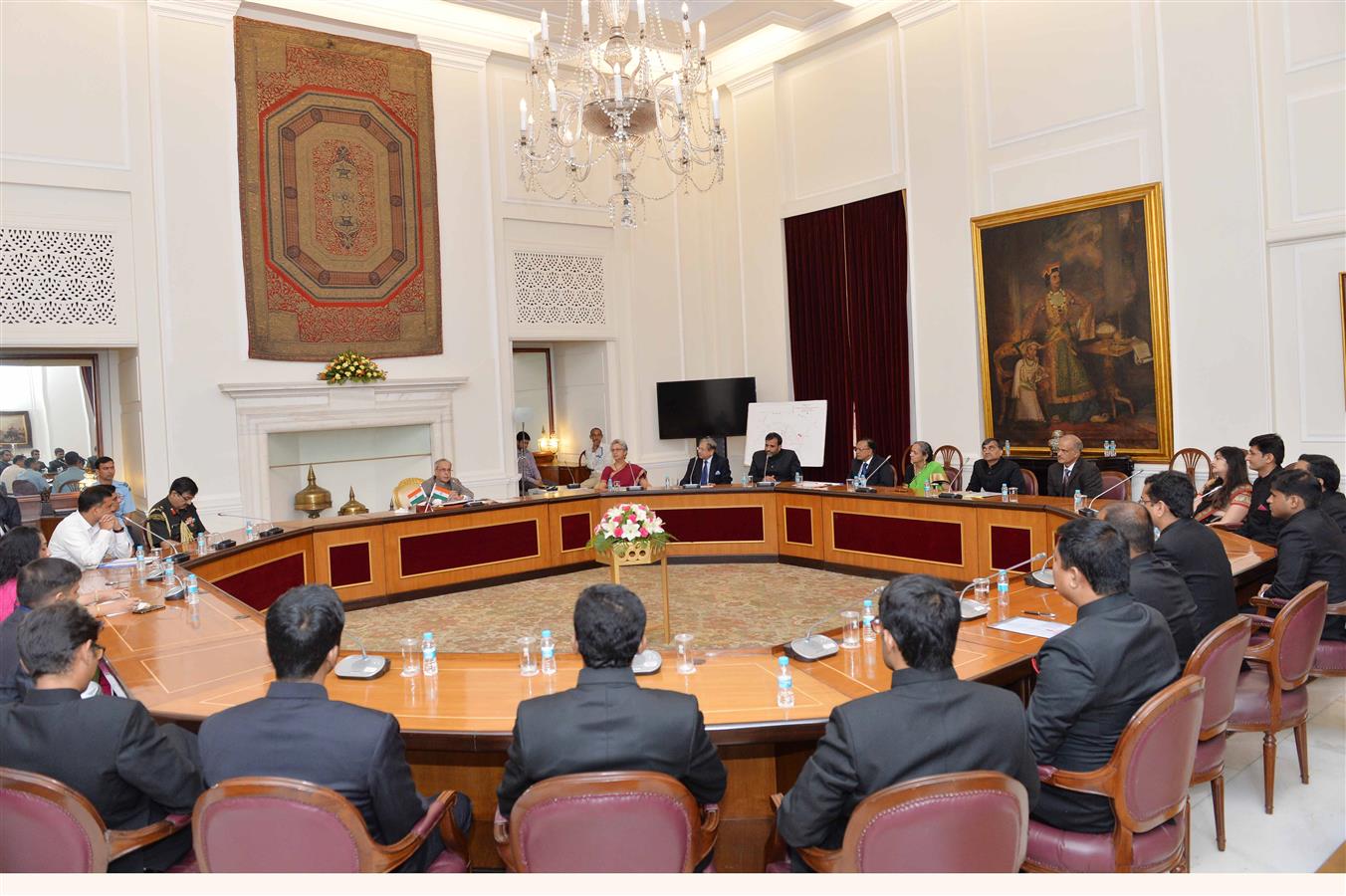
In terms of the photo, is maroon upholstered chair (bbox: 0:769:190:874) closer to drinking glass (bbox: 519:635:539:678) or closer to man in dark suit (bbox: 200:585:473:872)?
man in dark suit (bbox: 200:585:473:872)

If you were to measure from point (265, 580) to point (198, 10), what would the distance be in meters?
5.00

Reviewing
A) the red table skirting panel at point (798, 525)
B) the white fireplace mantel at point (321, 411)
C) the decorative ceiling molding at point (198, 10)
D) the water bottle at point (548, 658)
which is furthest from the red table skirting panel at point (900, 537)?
the decorative ceiling molding at point (198, 10)

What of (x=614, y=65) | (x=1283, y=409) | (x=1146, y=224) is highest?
(x=614, y=65)

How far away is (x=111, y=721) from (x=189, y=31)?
7.50 meters

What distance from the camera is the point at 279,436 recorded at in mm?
8875

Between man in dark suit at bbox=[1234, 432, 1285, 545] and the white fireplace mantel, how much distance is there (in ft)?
21.8

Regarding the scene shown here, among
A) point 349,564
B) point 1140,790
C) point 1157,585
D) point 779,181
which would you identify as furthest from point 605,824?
point 779,181

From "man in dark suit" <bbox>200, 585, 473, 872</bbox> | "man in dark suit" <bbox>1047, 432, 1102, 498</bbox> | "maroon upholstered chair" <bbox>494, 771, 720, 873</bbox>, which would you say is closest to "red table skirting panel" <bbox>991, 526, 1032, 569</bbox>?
"man in dark suit" <bbox>1047, 432, 1102, 498</bbox>

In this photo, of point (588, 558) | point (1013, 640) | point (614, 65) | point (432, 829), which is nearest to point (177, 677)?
point (432, 829)

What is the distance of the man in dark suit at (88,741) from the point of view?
201 cm

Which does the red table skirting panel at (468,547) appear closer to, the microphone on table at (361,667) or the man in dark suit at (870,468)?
the man in dark suit at (870,468)

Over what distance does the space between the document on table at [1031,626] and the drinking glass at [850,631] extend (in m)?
0.50

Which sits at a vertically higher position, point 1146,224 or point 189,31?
point 189,31

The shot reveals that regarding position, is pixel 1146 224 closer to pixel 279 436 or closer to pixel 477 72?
pixel 477 72
